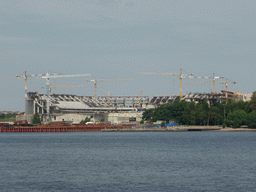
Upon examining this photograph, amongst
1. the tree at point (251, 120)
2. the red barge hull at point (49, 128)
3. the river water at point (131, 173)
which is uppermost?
the tree at point (251, 120)

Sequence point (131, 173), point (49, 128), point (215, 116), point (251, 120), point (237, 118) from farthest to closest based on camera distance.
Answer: point (49, 128) → point (215, 116) → point (237, 118) → point (251, 120) → point (131, 173)

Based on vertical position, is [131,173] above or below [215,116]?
below

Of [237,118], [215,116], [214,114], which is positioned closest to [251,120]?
[237,118]

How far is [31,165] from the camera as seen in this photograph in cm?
5650

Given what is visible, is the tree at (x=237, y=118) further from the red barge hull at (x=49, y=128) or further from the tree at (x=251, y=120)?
the red barge hull at (x=49, y=128)

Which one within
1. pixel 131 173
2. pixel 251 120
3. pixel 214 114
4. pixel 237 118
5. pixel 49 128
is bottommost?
pixel 131 173

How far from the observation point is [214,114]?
6998 inches

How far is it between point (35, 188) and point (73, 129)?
158 m

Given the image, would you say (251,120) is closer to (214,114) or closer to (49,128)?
(214,114)

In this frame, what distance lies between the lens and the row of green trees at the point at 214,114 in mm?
162988

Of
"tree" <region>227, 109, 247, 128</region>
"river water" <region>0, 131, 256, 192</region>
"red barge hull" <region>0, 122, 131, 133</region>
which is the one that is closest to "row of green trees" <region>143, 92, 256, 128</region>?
"tree" <region>227, 109, 247, 128</region>

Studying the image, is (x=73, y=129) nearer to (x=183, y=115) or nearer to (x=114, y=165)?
(x=183, y=115)

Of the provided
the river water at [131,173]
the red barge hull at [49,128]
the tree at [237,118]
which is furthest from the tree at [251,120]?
the river water at [131,173]

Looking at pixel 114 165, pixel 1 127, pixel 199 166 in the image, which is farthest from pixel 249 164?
pixel 1 127
